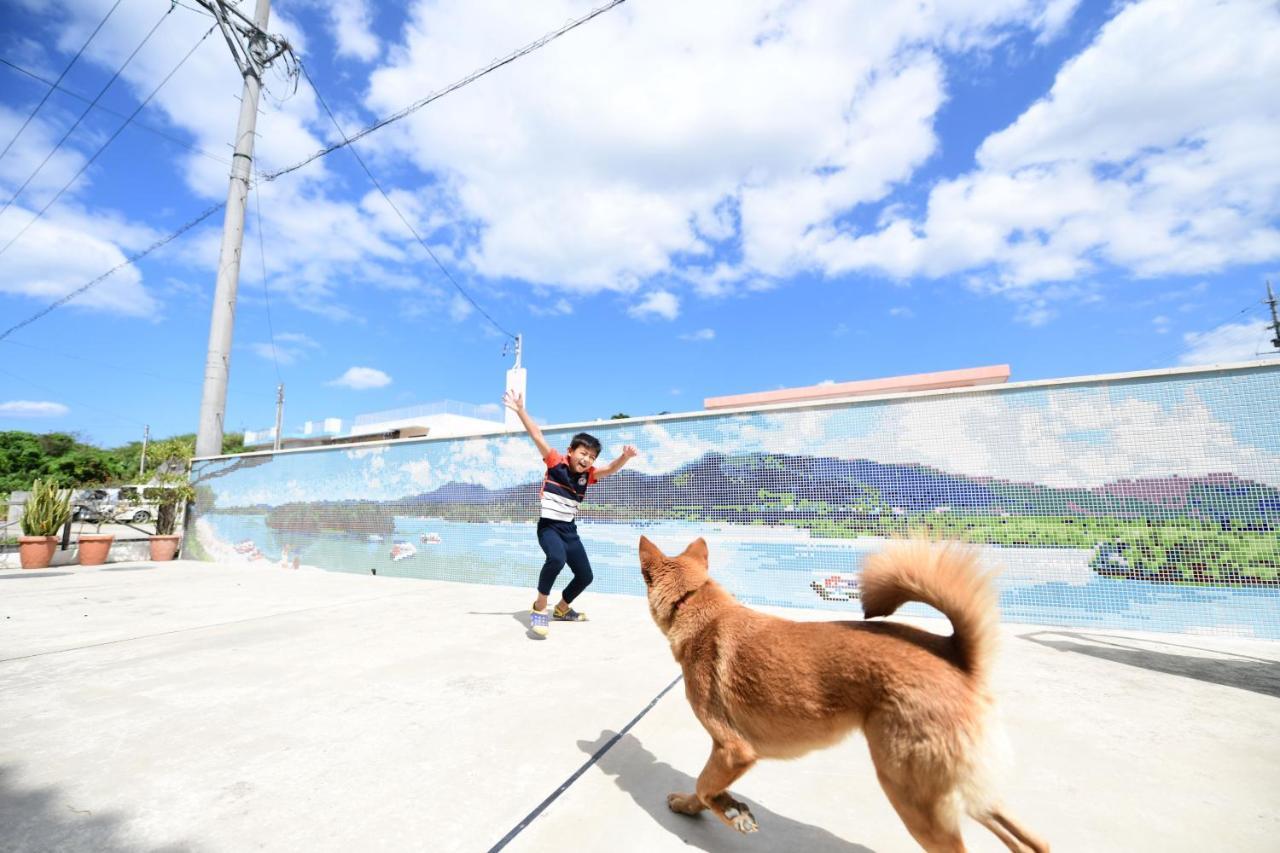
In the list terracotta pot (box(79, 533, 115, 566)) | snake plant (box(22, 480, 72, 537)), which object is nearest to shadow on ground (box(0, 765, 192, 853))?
terracotta pot (box(79, 533, 115, 566))

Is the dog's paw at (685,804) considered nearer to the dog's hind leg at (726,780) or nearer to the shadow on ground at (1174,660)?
the dog's hind leg at (726,780)

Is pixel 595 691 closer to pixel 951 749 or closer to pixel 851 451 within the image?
pixel 951 749

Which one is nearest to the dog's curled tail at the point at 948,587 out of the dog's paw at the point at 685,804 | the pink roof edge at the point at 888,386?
the dog's paw at the point at 685,804

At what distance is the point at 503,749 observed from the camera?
2.05 m

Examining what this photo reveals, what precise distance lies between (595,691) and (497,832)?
4.21 ft

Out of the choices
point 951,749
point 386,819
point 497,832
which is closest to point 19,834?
point 386,819

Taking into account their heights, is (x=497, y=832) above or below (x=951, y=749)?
below

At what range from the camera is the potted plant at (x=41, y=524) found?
27.3ft

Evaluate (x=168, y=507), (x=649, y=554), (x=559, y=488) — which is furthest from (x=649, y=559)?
(x=168, y=507)

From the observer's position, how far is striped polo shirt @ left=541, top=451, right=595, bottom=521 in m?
4.05

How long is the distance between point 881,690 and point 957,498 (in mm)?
4586

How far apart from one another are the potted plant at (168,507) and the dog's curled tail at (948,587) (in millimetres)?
13500

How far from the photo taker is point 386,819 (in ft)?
5.16

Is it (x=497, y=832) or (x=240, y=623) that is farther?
(x=240, y=623)
